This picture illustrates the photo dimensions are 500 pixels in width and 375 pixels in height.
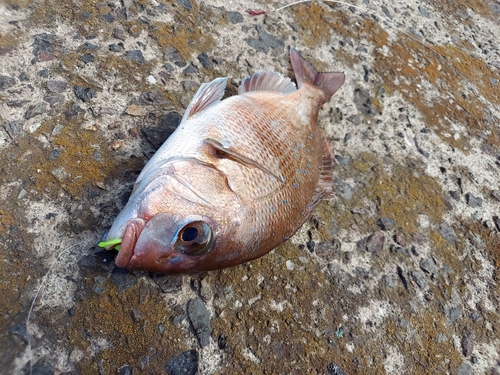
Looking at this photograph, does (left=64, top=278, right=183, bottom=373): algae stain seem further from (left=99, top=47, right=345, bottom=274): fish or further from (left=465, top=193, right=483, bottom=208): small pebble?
(left=465, top=193, right=483, bottom=208): small pebble

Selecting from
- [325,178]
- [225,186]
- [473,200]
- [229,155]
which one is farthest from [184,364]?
[473,200]

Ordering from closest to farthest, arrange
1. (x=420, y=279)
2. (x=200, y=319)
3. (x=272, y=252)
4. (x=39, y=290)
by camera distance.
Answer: (x=39, y=290)
(x=200, y=319)
(x=272, y=252)
(x=420, y=279)

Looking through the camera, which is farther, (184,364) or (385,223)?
(385,223)

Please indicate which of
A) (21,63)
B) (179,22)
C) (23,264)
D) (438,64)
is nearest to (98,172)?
(23,264)

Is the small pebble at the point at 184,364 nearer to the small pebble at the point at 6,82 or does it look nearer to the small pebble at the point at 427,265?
the small pebble at the point at 427,265

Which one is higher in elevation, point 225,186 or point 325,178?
point 225,186

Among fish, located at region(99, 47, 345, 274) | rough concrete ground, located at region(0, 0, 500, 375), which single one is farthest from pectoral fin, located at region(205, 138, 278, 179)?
rough concrete ground, located at region(0, 0, 500, 375)

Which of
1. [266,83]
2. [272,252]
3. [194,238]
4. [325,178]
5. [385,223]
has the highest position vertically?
[266,83]

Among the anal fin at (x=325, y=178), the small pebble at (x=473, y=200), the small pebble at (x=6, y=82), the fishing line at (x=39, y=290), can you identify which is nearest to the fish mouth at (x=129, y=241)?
the fishing line at (x=39, y=290)

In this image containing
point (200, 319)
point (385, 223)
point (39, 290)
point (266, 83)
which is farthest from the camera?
point (266, 83)

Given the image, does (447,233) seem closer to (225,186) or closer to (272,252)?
(272,252)
